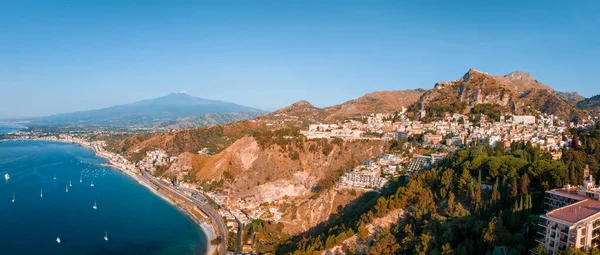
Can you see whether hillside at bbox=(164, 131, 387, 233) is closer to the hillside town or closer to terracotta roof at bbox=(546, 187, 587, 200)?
the hillside town

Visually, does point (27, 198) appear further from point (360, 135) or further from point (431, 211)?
point (431, 211)

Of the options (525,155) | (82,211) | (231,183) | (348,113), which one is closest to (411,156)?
(525,155)

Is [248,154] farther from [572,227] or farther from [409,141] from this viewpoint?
[572,227]

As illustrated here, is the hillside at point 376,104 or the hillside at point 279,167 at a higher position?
the hillside at point 376,104

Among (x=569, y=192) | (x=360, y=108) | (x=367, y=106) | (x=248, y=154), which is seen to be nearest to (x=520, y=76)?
(x=367, y=106)

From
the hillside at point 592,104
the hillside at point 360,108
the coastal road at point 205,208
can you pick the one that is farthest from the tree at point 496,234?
the hillside at point 360,108

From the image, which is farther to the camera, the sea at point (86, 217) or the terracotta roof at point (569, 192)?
the sea at point (86, 217)

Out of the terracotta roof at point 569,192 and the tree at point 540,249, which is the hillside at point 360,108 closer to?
the terracotta roof at point 569,192
